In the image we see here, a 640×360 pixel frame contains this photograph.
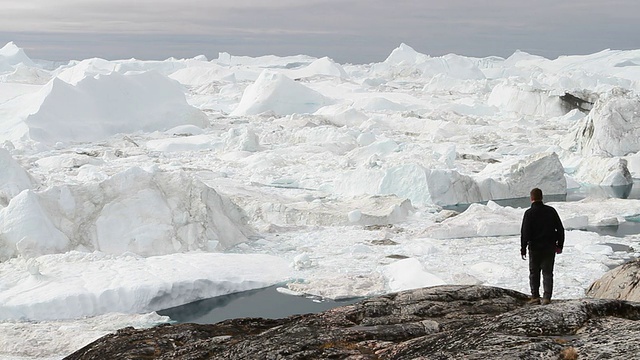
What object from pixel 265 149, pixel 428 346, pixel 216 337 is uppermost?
pixel 428 346

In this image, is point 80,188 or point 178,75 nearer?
point 80,188

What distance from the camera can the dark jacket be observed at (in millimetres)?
5953

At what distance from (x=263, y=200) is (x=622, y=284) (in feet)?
40.8

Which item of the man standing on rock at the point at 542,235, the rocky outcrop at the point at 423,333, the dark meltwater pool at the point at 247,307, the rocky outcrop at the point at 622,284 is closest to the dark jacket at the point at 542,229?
the man standing on rock at the point at 542,235

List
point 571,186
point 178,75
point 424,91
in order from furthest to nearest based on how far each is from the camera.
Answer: point 178,75, point 424,91, point 571,186

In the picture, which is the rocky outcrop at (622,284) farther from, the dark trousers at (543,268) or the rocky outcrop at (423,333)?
the rocky outcrop at (423,333)

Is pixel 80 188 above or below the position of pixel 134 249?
above

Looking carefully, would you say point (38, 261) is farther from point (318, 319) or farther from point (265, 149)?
point (265, 149)

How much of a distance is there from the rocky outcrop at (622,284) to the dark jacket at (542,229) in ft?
5.93

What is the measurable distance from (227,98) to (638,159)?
125 ft

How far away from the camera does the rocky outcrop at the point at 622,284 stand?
7.32 metres

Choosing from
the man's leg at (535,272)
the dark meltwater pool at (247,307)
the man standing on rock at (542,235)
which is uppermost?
the man standing on rock at (542,235)

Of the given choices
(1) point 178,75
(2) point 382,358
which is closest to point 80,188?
(2) point 382,358

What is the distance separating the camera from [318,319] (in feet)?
16.9
